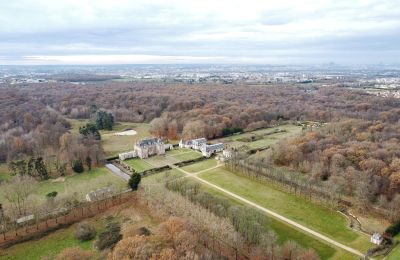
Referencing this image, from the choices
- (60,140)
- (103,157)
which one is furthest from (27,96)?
(103,157)

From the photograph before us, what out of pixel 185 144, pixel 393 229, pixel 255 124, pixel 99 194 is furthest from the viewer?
pixel 255 124

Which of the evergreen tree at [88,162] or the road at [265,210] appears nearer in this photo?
the road at [265,210]

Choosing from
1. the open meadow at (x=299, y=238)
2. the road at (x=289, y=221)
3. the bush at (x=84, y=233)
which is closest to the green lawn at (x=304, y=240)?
the open meadow at (x=299, y=238)

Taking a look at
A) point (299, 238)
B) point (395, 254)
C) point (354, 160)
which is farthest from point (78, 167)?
point (395, 254)

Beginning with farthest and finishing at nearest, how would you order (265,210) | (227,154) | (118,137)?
(118,137), (227,154), (265,210)

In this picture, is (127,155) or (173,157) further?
(173,157)

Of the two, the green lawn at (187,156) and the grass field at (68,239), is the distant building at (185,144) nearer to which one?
the green lawn at (187,156)

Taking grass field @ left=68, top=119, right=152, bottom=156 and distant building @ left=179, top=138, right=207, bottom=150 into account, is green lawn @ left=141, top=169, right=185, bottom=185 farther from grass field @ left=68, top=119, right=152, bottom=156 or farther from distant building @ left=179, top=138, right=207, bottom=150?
grass field @ left=68, top=119, right=152, bottom=156

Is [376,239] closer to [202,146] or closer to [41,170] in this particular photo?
[202,146]
